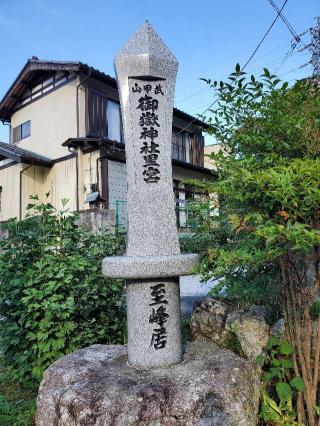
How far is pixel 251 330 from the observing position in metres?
4.30

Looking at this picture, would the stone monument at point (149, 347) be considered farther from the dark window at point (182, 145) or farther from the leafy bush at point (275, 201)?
the dark window at point (182, 145)

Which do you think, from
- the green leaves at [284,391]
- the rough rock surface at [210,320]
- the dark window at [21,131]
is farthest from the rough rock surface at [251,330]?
the dark window at [21,131]

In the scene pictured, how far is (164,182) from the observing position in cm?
383

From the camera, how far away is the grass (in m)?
3.78

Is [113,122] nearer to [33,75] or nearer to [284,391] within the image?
[33,75]

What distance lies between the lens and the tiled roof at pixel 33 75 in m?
15.1

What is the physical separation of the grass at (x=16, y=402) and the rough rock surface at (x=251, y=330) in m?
2.35

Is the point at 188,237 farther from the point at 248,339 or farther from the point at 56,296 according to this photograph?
the point at 56,296

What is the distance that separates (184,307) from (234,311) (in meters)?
2.18

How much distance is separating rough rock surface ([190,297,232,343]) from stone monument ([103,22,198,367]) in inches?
42.6

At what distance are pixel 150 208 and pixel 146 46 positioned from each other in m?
1.65

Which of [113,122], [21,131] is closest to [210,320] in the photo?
[113,122]

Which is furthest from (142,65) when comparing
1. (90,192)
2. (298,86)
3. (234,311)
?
(90,192)

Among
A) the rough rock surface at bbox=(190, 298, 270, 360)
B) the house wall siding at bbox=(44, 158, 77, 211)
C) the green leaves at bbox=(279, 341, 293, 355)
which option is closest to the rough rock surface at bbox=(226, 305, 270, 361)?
the rough rock surface at bbox=(190, 298, 270, 360)
